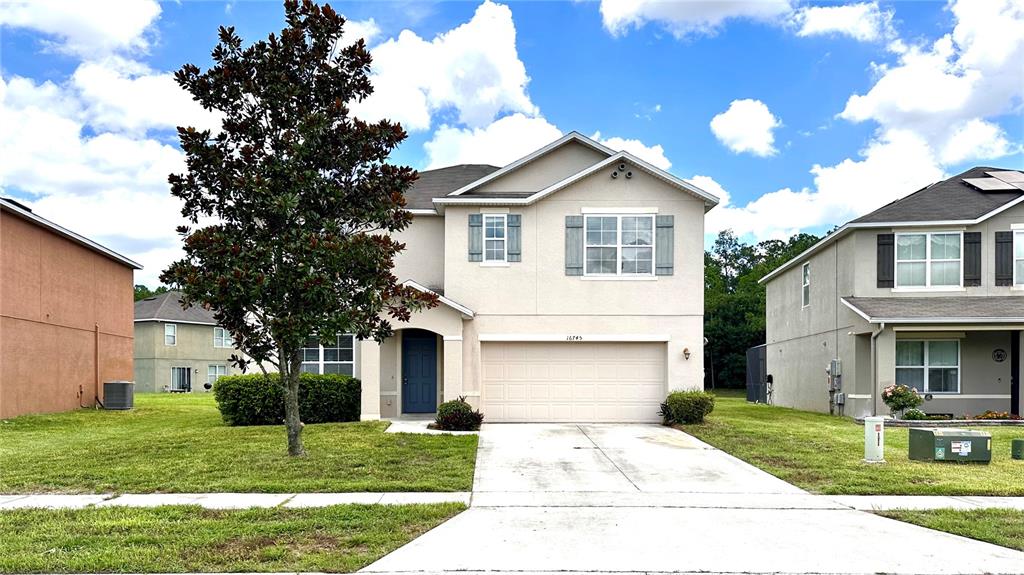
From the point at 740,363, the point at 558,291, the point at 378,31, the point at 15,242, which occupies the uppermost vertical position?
the point at 378,31

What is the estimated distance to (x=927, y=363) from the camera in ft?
66.0

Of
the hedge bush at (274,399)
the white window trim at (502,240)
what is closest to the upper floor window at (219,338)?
the hedge bush at (274,399)

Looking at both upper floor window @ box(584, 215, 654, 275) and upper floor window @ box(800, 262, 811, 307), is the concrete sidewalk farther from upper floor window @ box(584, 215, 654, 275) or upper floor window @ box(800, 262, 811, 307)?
upper floor window @ box(800, 262, 811, 307)

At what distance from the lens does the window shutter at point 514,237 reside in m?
18.5

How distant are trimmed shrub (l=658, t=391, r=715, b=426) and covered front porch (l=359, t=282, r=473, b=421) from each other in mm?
5237

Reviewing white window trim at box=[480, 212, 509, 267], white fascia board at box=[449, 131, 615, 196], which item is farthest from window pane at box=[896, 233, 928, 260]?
white window trim at box=[480, 212, 509, 267]

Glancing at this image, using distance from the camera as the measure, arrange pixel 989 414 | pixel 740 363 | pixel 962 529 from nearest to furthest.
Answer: pixel 962 529
pixel 989 414
pixel 740 363

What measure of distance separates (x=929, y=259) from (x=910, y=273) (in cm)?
61

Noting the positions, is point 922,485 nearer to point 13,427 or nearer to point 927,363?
point 927,363

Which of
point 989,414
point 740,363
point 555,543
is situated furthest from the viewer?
point 740,363

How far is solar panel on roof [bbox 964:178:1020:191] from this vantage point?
2078 cm

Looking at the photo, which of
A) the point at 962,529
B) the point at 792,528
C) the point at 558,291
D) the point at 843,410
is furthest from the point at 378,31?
the point at 843,410

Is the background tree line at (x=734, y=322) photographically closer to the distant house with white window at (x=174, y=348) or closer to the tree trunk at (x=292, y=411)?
the distant house with white window at (x=174, y=348)

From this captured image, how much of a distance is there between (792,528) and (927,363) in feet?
49.6
